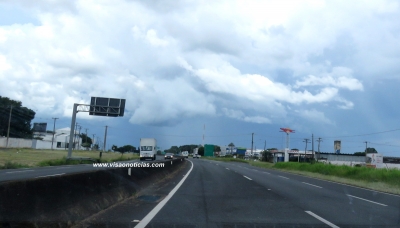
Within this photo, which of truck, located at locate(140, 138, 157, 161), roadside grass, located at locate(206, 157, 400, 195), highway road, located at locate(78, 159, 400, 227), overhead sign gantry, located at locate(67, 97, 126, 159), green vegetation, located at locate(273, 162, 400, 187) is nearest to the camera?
highway road, located at locate(78, 159, 400, 227)

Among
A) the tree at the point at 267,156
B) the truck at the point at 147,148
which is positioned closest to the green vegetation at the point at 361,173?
the truck at the point at 147,148

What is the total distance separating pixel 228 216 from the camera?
11.7m

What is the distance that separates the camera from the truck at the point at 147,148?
64125 millimetres

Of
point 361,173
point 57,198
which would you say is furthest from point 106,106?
point 57,198

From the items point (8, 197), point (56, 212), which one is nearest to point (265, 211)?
point (56, 212)

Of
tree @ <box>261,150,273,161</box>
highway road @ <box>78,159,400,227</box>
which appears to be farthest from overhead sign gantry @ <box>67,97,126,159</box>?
tree @ <box>261,150,273,161</box>

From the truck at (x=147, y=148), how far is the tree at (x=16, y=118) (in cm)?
3347

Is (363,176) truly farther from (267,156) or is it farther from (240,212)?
(267,156)

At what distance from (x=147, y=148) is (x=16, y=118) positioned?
41037 millimetres

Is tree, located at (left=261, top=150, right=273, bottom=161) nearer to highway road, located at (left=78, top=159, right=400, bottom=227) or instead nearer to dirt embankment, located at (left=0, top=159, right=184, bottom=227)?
highway road, located at (left=78, top=159, right=400, bottom=227)

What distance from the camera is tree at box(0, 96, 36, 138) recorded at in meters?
84.8

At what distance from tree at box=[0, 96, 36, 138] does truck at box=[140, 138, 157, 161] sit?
33468mm

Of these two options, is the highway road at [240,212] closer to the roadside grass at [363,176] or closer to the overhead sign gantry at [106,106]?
the roadside grass at [363,176]

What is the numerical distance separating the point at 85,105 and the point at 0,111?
134ft
